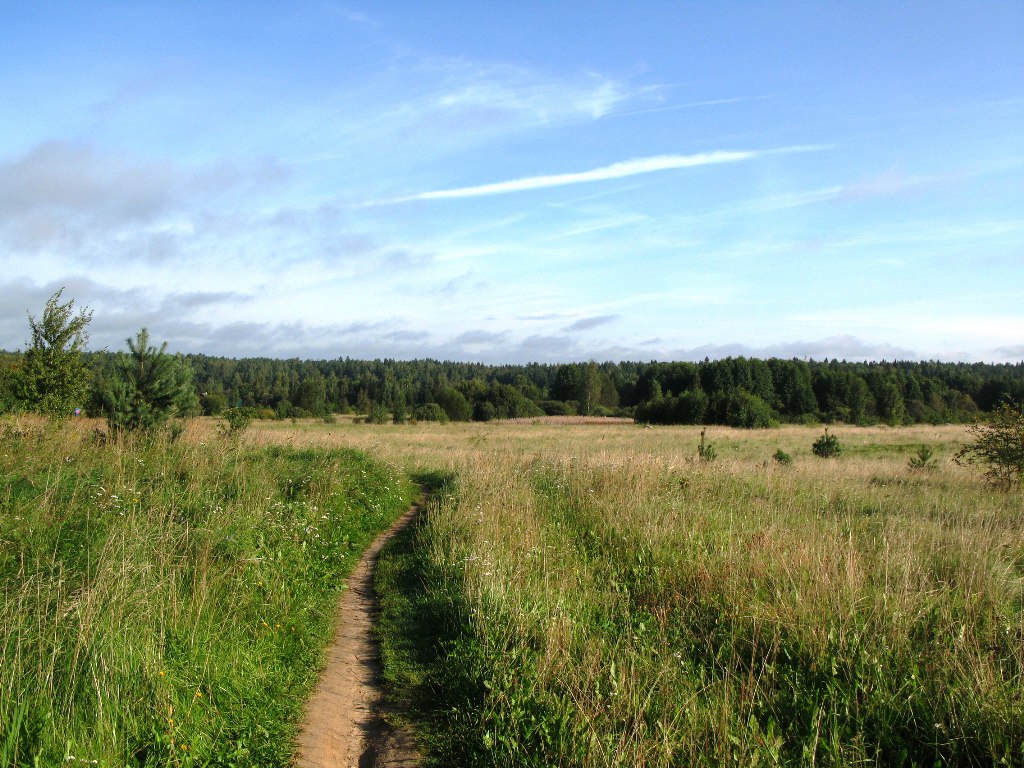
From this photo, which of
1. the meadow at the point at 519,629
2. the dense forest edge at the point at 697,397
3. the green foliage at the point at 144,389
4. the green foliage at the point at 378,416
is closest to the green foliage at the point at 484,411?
the dense forest edge at the point at 697,397

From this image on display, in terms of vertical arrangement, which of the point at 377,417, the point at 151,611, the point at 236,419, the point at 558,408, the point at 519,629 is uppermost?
the point at 236,419

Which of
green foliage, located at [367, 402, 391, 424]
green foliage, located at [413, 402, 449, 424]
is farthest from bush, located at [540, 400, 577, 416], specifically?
green foliage, located at [367, 402, 391, 424]

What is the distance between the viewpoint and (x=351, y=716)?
4805 millimetres

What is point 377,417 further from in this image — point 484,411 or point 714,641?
point 714,641

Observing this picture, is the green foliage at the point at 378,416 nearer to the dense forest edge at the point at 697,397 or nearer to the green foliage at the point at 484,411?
the dense forest edge at the point at 697,397

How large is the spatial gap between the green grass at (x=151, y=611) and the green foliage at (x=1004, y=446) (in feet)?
46.0

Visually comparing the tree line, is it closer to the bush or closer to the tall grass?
the bush

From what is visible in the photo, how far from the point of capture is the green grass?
3771 millimetres

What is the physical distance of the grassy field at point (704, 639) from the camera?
13.2 feet

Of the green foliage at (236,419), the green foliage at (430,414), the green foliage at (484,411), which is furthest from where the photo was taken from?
the green foliage at (484,411)

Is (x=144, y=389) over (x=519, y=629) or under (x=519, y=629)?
over

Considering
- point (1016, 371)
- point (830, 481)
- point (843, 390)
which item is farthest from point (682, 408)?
point (1016, 371)

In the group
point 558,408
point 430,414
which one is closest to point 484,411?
point 430,414

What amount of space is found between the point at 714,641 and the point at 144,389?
1275 centimetres
